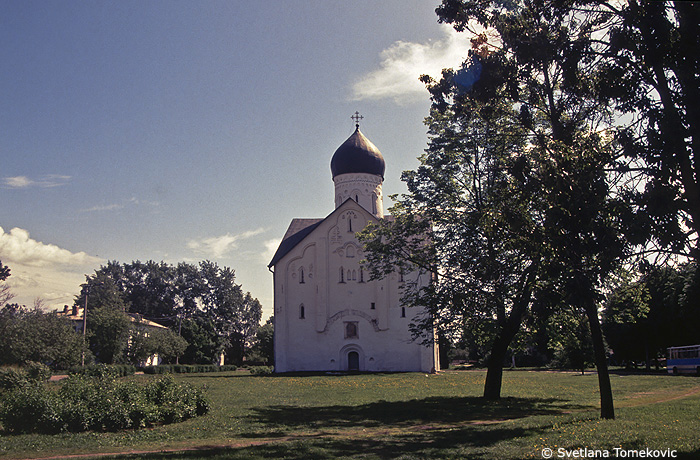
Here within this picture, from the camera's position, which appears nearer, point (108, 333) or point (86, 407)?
point (86, 407)

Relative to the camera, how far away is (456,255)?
2031 cm

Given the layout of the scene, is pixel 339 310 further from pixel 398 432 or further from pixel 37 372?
pixel 398 432

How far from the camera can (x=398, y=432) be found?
13539 mm

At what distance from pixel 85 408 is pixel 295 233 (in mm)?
42722

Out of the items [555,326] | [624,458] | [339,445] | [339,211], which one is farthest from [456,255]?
[339,211]

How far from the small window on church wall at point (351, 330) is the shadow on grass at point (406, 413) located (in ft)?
90.9

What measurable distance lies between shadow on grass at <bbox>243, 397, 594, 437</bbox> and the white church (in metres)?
27.5

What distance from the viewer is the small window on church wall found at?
1906 inches

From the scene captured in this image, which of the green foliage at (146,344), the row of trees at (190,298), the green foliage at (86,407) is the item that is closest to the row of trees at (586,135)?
the green foliage at (86,407)

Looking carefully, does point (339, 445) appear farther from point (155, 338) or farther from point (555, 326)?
point (155, 338)

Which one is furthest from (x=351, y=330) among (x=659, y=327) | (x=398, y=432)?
(x=398, y=432)

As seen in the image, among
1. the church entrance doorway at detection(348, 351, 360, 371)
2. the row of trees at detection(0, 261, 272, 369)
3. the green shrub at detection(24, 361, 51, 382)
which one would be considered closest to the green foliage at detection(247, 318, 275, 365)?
the row of trees at detection(0, 261, 272, 369)

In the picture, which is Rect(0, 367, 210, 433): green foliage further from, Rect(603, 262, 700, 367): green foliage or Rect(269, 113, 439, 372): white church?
A: Rect(269, 113, 439, 372): white church

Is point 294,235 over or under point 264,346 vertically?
over
